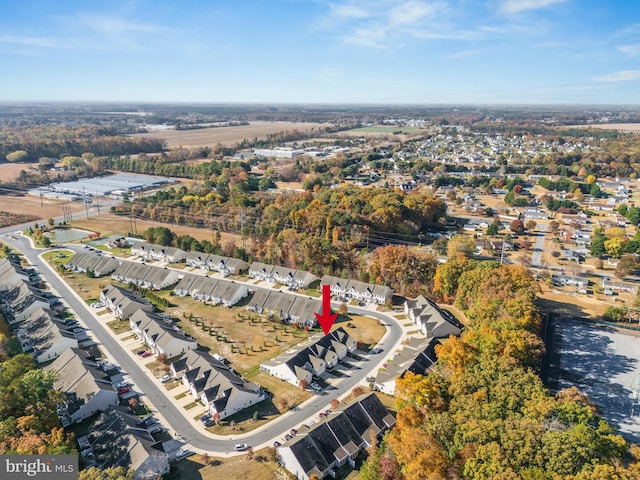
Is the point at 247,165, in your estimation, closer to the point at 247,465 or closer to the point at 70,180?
the point at 70,180

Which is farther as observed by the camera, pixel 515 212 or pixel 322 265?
pixel 515 212

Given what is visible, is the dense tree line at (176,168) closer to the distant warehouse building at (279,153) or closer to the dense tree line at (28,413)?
the distant warehouse building at (279,153)

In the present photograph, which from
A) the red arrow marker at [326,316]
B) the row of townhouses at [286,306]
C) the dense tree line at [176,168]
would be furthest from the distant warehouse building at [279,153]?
the red arrow marker at [326,316]

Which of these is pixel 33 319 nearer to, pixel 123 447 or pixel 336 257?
pixel 123 447

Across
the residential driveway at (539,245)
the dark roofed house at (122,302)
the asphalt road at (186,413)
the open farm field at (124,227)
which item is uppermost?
the dark roofed house at (122,302)

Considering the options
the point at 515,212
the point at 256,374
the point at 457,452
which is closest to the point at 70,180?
the point at 256,374

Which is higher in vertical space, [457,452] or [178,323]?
[457,452]

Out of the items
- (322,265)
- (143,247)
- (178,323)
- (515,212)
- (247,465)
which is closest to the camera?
(247,465)

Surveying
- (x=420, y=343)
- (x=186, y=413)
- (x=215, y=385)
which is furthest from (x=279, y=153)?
(x=186, y=413)
